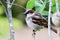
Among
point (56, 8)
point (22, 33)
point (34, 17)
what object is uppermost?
point (56, 8)

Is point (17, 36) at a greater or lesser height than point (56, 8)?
lesser

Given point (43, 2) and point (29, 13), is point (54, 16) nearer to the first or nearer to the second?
point (43, 2)

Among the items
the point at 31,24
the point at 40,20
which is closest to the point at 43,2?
the point at 40,20

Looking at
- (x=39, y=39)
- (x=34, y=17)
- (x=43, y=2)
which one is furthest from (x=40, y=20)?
(x=39, y=39)

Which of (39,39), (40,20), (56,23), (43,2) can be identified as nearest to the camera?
(56,23)

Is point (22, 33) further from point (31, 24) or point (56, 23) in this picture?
point (56, 23)

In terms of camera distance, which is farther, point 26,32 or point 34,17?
point 26,32

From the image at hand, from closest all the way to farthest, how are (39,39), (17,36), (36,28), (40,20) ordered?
(40,20) → (36,28) → (39,39) → (17,36)

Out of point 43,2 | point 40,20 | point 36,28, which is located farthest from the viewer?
point 36,28

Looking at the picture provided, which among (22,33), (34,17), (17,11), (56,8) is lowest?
(22,33)
